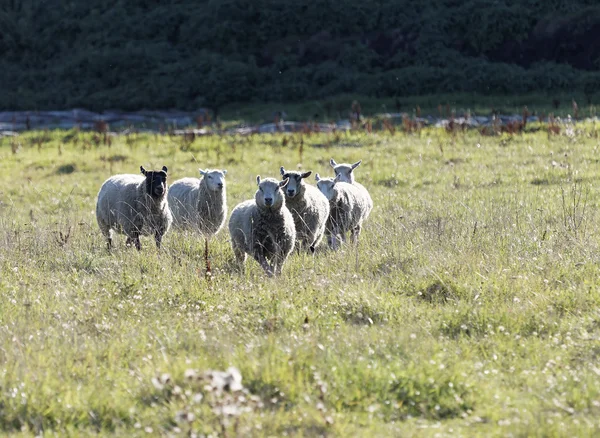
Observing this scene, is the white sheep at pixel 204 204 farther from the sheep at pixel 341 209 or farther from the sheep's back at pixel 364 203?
the sheep's back at pixel 364 203

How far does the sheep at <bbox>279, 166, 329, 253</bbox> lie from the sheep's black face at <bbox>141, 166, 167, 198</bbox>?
68.5 inches

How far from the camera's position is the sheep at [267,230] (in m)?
9.16

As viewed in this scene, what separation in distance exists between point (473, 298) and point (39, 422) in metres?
4.03

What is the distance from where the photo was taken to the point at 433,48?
138 feet

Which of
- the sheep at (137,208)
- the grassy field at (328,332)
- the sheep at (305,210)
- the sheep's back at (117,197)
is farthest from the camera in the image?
the sheep's back at (117,197)

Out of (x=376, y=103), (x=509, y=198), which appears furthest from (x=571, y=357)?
(x=376, y=103)

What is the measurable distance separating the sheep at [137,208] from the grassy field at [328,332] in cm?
22

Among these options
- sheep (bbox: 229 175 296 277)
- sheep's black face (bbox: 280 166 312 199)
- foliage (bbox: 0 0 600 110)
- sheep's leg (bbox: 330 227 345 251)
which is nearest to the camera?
sheep (bbox: 229 175 296 277)

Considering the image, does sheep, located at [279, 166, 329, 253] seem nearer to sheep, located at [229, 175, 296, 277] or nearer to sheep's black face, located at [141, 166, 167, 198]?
sheep, located at [229, 175, 296, 277]

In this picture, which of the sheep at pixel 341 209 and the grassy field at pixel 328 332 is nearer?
the grassy field at pixel 328 332

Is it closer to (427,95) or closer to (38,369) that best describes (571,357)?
(38,369)

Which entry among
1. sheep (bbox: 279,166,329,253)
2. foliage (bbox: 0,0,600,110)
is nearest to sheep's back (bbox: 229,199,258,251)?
sheep (bbox: 279,166,329,253)

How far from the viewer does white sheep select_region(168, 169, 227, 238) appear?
38.5ft

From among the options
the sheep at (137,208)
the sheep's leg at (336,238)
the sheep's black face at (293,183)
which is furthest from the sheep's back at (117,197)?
the sheep's leg at (336,238)
